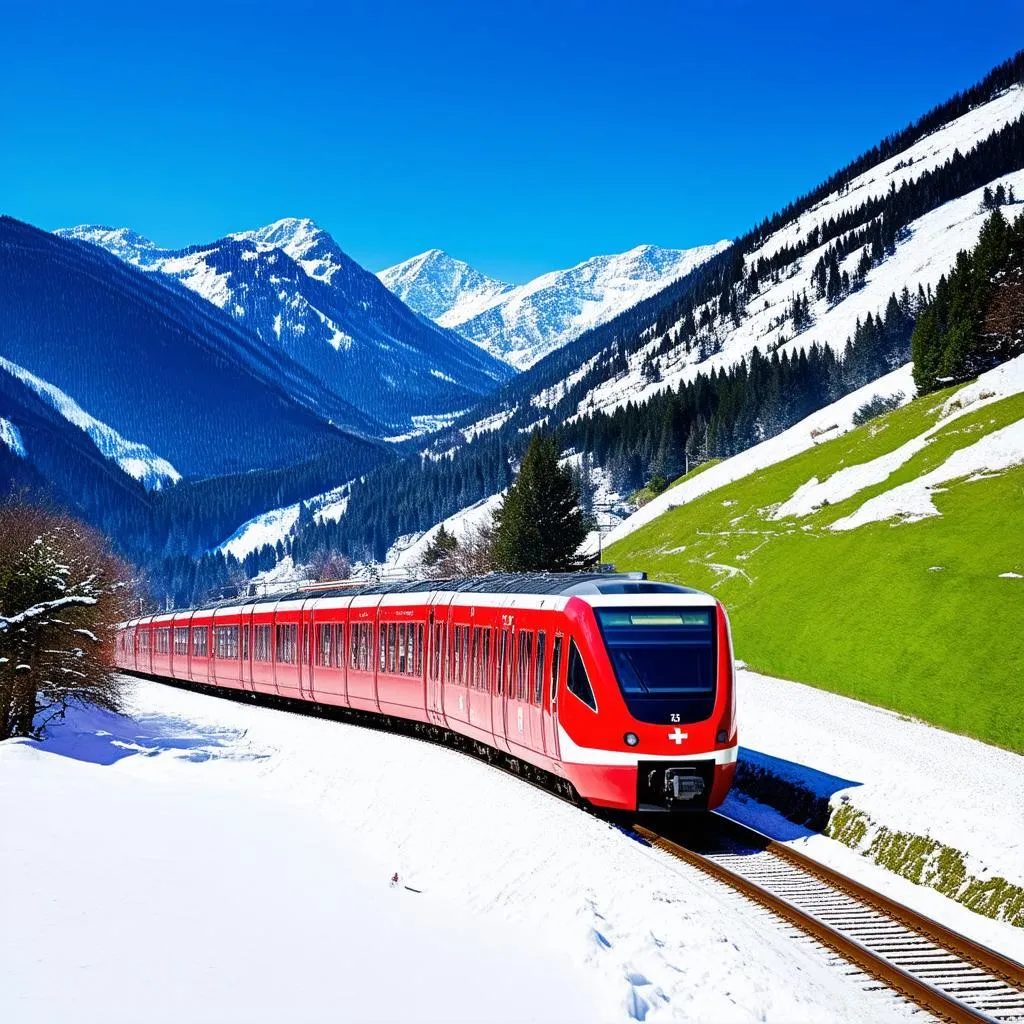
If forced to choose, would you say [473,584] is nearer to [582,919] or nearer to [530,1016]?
[582,919]

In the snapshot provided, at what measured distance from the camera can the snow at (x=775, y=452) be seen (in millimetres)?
90062

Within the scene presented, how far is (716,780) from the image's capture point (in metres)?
17.2

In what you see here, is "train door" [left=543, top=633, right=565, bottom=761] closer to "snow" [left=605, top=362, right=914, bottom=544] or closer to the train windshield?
the train windshield

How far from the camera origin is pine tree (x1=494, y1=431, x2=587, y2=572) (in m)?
82.4

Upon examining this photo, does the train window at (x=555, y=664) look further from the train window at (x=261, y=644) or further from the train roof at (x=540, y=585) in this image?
the train window at (x=261, y=644)

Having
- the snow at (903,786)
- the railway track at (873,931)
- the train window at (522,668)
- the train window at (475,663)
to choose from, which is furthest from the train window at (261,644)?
the railway track at (873,931)

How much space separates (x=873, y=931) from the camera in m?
12.7

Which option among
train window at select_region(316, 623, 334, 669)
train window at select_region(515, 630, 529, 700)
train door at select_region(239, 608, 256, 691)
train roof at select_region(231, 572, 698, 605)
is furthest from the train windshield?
train door at select_region(239, 608, 256, 691)

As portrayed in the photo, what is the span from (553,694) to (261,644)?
2566 centimetres

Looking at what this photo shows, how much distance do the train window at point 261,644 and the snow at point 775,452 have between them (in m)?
51.1

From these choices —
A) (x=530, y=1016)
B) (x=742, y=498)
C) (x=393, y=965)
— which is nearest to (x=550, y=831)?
(x=393, y=965)

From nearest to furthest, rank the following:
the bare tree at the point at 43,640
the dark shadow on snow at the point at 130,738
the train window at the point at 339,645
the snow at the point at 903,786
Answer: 1. the snow at the point at 903,786
2. the dark shadow on snow at the point at 130,738
3. the bare tree at the point at 43,640
4. the train window at the point at 339,645

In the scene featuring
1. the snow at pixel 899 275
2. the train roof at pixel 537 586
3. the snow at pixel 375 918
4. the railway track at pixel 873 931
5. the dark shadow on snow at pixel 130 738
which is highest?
the snow at pixel 899 275

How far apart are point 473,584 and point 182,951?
16495 mm
